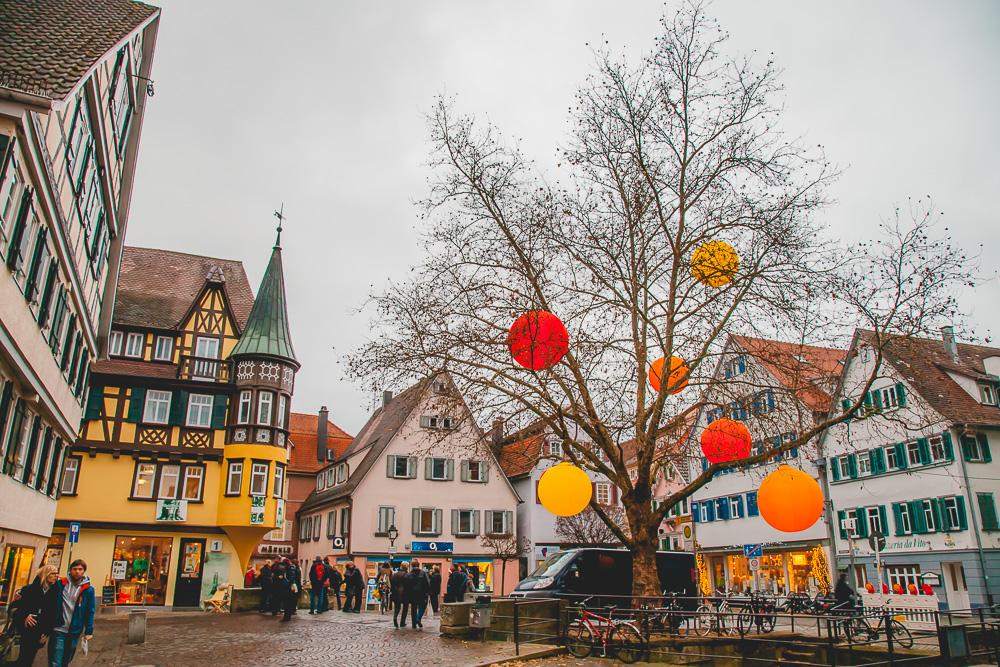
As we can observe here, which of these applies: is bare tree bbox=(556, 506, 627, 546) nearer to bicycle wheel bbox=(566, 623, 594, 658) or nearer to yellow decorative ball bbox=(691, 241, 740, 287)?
bicycle wheel bbox=(566, 623, 594, 658)

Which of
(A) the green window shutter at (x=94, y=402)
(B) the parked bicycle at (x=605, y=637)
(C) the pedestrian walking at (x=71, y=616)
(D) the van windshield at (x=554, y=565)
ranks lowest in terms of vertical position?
Answer: (B) the parked bicycle at (x=605, y=637)

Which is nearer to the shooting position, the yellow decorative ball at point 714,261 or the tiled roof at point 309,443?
the yellow decorative ball at point 714,261

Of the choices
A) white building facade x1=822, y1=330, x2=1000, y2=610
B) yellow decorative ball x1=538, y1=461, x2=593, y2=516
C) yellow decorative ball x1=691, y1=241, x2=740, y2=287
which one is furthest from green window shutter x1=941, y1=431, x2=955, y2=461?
yellow decorative ball x1=691, y1=241, x2=740, y2=287

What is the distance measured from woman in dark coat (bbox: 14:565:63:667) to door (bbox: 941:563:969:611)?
33.6 metres

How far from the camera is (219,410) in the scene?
121 ft

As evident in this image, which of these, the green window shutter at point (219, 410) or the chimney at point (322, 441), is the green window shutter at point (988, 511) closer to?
the green window shutter at point (219, 410)

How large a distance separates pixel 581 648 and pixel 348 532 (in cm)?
3009

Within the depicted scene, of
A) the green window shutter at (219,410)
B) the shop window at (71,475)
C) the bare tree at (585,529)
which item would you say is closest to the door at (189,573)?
the shop window at (71,475)

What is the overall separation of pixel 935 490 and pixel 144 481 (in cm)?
3508

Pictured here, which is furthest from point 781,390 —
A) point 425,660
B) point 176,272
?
point 176,272

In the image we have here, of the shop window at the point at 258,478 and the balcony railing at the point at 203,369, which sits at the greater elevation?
the balcony railing at the point at 203,369

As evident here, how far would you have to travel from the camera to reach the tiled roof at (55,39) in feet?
41.7

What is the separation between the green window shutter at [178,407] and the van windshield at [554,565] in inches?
818

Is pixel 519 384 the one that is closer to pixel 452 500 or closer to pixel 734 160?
pixel 734 160
